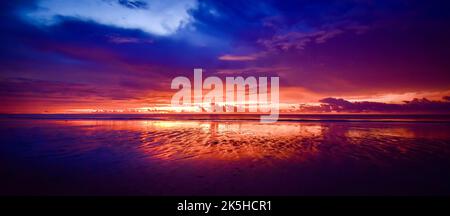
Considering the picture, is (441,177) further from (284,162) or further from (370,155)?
(284,162)

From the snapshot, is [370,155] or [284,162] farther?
[370,155]

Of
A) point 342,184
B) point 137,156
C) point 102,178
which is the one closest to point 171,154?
point 137,156

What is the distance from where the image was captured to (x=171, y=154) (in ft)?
28.2

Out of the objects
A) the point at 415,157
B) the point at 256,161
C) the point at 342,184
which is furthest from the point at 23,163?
the point at 415,157

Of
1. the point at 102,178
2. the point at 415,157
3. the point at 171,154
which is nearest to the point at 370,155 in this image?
the point at 415,157

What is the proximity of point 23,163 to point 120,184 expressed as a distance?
15.3ft

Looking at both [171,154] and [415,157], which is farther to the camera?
[171,154]

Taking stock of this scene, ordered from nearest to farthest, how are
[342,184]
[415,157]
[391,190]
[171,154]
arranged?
1. [391,190]
2. [342,184]
3. [415,157]
4. [171,154]
